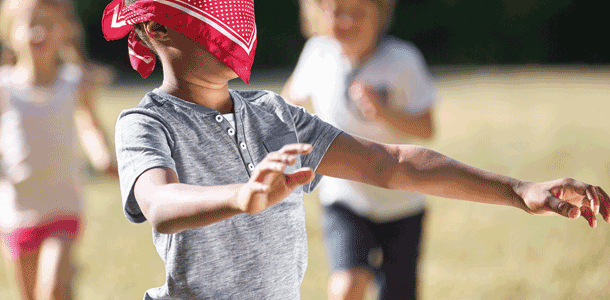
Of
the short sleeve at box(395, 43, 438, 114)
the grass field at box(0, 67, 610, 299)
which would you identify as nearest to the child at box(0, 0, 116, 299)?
the grass field at box(0, 67, 610, 299)

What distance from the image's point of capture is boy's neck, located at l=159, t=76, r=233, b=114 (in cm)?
161

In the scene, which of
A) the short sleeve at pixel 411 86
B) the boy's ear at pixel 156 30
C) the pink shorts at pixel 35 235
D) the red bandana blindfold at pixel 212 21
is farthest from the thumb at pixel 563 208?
the pink shorts at pixel 35 235

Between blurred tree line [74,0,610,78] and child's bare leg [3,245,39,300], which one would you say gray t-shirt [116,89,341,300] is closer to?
child's bare leg [3,245,39,300]

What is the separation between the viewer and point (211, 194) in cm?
124

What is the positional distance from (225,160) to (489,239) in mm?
3881

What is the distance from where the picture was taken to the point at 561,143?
8.30 metres

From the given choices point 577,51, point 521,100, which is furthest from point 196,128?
point 577,51

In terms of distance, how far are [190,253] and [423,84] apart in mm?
2134

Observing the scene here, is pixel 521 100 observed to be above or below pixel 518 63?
above

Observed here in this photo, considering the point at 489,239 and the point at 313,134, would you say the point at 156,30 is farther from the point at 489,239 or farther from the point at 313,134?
the point at 489,239

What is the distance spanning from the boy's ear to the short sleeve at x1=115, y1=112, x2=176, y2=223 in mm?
213

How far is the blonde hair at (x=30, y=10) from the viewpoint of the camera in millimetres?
3498

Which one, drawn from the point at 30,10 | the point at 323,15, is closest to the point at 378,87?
the point at 323,15

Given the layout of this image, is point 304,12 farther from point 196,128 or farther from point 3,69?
point 196,128
